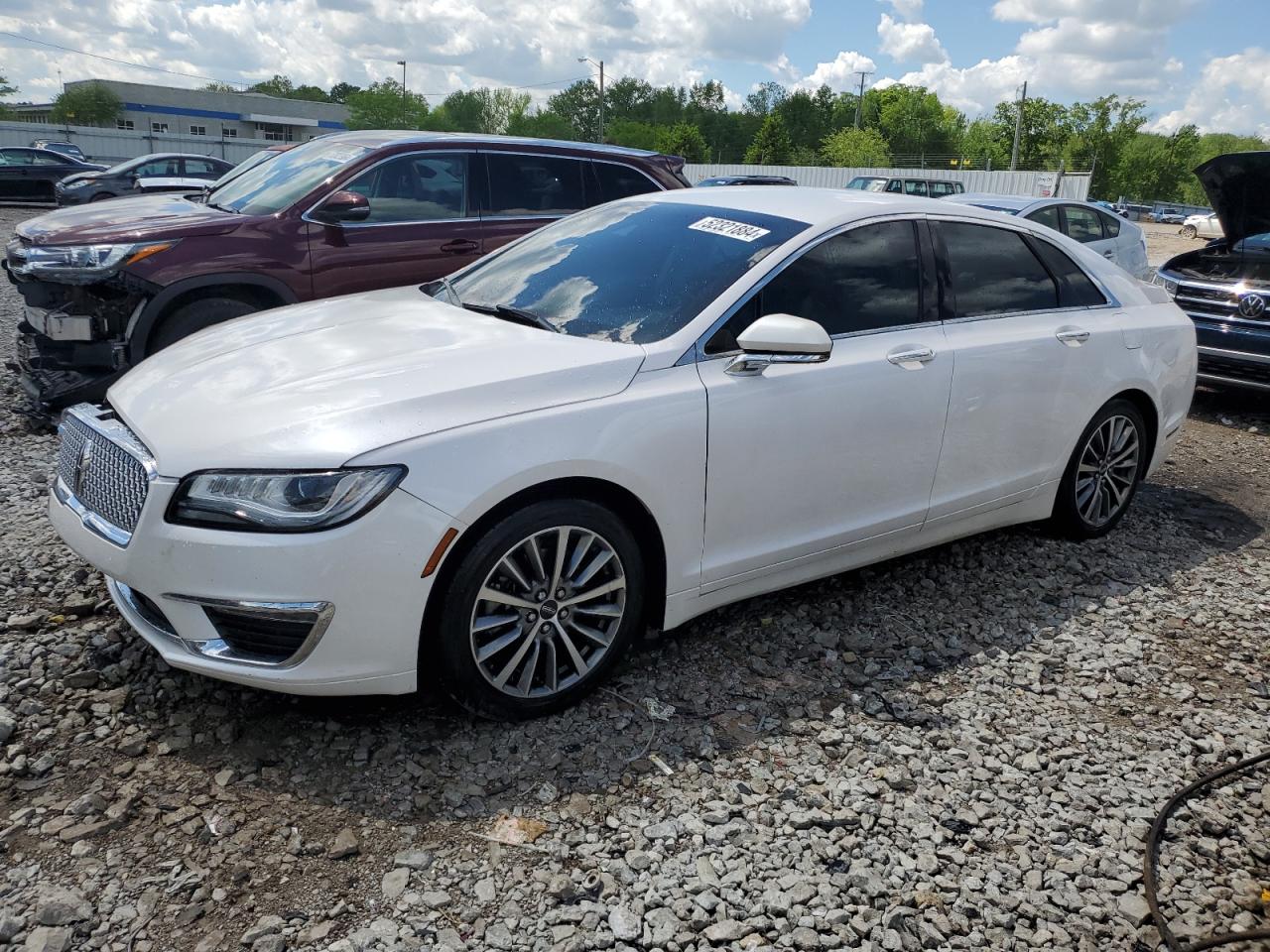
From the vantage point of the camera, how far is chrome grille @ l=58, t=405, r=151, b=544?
2863mm

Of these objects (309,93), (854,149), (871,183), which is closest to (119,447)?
(871,183)

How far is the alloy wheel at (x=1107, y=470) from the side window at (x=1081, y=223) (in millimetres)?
7623

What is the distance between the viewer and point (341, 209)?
20.2 ft

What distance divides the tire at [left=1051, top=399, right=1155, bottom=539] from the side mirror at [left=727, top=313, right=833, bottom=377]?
2.04 m

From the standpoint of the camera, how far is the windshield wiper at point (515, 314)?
3578 millimetres

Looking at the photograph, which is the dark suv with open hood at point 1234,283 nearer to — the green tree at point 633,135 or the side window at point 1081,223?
the side window at point 1081,223

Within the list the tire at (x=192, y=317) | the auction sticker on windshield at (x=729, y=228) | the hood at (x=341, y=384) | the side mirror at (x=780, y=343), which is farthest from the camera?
the tire at (x=192, y=317)

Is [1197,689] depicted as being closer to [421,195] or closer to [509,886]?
[509,886]

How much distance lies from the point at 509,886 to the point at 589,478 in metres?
1.19

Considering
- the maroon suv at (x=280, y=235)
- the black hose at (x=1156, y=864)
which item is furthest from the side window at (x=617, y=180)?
the black hose at (x=1156, y=864)

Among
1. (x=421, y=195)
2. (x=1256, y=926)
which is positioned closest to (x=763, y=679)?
(x=1256, y=926)

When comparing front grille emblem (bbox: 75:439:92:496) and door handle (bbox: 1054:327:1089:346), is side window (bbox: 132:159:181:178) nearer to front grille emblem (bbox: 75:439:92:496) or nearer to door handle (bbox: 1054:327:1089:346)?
front grille emblem (bbox: 75:439:92:496)

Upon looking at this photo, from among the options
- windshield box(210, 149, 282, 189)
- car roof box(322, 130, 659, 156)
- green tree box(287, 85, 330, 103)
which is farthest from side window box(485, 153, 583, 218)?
green tree box(287, 85, 330, 103)

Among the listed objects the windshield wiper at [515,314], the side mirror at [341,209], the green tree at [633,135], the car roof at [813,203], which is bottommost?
the windshield wiper at [515,314]
